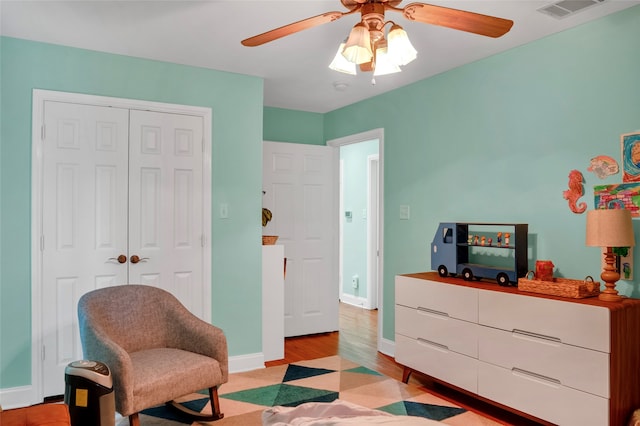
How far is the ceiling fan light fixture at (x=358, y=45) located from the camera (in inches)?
75.9

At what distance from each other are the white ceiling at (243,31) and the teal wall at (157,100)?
0.13m

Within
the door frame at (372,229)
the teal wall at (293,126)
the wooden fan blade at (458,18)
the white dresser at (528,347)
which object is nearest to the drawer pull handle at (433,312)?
the white dresser at (528,347)

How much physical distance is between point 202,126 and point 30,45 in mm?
1271

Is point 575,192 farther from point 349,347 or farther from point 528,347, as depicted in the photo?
point 349,347

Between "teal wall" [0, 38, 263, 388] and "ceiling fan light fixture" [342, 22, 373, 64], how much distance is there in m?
2.09

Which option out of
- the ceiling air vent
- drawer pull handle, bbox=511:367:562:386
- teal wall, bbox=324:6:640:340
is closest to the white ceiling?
the ceiling air vent

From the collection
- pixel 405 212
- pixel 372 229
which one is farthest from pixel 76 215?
pixel 372 229

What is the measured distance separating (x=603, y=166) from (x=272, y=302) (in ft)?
9.13

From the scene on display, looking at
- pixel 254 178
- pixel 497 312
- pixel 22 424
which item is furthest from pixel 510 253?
pixel 22 424

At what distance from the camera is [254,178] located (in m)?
4.00

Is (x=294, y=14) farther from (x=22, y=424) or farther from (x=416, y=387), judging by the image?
(x=416, y=387)

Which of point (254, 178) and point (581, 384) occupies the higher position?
point (254, 178)

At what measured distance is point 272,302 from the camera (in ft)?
13.8

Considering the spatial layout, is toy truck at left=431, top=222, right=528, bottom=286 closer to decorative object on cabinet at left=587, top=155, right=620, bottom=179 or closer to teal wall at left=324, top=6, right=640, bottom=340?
teal wall at left=324, top=6, right=640, bottom=340
